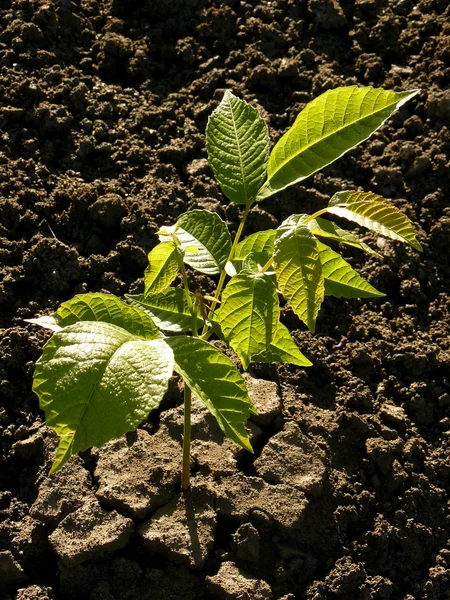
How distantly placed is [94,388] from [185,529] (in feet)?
2.73

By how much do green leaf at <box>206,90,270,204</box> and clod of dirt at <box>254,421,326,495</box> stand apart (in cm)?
82

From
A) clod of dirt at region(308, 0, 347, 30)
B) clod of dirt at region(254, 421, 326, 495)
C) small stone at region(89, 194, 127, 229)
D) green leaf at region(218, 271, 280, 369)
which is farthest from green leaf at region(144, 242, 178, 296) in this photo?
clod of dirt at region(308, 0, 347, 30)

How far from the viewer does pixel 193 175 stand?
2.99 metres

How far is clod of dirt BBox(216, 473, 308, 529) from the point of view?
2.20 metres

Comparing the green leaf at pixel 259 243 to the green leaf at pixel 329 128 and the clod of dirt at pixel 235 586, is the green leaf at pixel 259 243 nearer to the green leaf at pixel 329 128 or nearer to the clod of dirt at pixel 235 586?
the green leaf at pixel 329 128

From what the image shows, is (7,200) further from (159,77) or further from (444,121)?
(444,121)

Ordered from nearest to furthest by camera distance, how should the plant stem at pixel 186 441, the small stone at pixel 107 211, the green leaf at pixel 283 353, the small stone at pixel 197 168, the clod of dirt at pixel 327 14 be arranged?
the green leaf at pixel 283 353 < the plant stem at pixel 186 441 < the small stone at pixel 107 211 < the small stone at pixel 197 168 < the clod of dirt at pixel 327 14

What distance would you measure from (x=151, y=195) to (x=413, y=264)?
1014 millimetres

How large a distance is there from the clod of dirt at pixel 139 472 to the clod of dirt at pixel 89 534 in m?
0.04

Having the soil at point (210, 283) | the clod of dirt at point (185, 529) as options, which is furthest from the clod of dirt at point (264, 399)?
the clod of dirt at point (185, 529)

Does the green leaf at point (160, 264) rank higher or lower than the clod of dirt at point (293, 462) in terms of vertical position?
higher

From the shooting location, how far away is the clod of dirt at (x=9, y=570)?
6.85 ft

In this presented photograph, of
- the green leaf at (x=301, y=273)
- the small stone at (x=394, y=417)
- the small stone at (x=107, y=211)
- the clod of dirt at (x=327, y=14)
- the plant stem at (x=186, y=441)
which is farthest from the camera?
the clod of dirt at (x=327, y=14)

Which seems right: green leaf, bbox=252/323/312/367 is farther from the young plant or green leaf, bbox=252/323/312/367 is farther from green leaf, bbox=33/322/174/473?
green leaf, bbox=33/322/174/473
